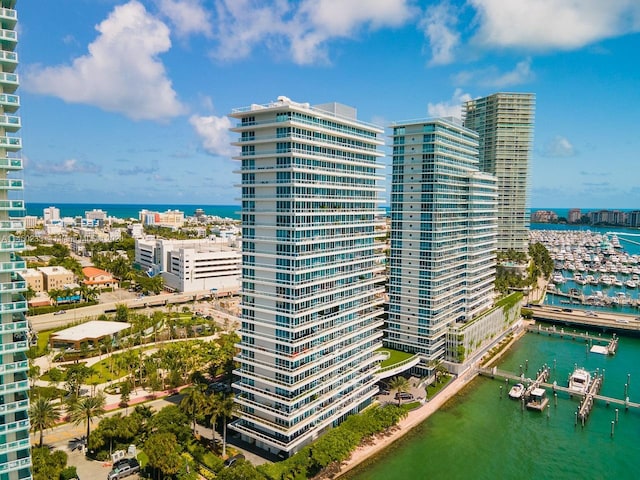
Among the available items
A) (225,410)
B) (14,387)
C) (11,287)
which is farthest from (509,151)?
(14,387)

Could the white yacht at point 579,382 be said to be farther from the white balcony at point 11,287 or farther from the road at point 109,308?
the white balcony at point 11,287

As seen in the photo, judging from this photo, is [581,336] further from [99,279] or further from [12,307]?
[99,279]

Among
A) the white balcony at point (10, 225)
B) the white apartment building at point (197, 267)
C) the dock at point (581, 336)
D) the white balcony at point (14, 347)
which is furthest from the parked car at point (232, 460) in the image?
the white apartment building at point (197, 267)

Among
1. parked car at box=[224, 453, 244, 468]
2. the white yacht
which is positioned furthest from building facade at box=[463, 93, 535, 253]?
parked car at box=[224, 453, 244, 468]

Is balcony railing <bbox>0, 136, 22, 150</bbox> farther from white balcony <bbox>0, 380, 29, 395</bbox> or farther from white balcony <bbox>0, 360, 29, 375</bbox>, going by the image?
white balcony <bbox>0, 380, 29, 395</bbox>

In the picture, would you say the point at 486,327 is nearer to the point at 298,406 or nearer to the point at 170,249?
the point at 298,406

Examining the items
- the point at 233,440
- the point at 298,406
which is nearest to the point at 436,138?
the point at 298,406
